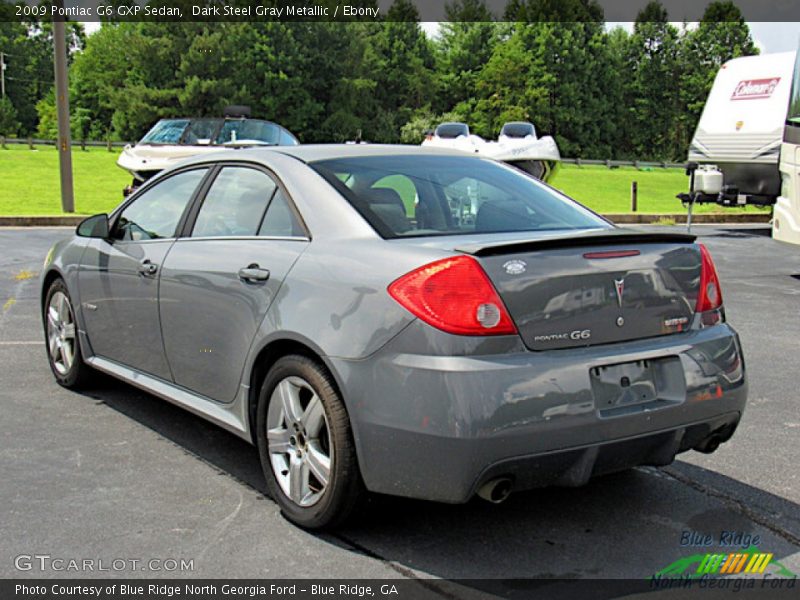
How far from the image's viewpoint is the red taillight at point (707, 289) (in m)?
3.70

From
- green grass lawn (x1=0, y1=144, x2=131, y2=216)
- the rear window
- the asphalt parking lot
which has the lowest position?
green grass lawn (x1=0, y1=144, x2=131, y2=216)

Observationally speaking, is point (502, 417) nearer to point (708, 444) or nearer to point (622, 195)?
point (708, 444)

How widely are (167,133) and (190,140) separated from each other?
0.64 meters

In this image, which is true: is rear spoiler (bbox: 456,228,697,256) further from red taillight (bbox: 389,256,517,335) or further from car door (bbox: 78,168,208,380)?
car door (bbox: 78,168,208,380)

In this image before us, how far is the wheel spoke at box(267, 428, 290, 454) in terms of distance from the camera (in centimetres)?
371

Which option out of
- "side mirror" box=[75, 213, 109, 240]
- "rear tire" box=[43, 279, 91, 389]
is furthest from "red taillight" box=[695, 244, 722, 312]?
"rear tire" box=[43, 279, 91, 389]

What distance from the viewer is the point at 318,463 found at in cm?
352

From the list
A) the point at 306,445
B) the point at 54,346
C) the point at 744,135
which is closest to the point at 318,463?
the point at 306,445

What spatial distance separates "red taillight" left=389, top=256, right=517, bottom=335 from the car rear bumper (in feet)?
0.29

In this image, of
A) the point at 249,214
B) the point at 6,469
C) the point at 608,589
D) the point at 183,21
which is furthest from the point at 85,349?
the point at 183,21

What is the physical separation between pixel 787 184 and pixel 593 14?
272ft

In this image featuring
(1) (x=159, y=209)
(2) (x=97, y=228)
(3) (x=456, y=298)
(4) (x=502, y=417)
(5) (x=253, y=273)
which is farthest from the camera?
(2) (x=97, y=228)

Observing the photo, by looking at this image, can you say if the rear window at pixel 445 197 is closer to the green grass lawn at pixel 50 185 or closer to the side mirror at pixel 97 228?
the side mirror at pixel 97 228

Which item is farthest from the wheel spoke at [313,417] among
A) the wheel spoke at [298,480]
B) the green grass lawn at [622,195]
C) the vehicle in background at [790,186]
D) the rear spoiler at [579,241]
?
the green grass lawn at [622,195]
